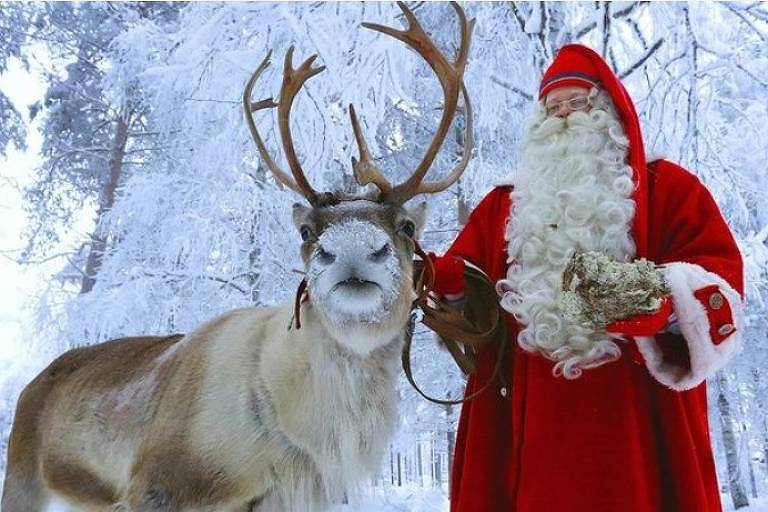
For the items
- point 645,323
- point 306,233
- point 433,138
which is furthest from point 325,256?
point 645,323

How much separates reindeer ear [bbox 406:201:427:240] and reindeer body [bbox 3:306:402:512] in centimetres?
46

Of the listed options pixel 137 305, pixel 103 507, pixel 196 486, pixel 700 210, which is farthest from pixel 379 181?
pixel 137 305

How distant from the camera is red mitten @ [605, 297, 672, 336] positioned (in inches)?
77.0

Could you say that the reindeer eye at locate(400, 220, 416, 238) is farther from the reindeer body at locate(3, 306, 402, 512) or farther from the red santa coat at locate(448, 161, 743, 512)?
the red santa coat at locate(448, 161, 743, 512)

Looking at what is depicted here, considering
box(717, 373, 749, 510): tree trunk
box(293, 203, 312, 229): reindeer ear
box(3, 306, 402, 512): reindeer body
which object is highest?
box(293, 203, 312, 229): reindeer ear

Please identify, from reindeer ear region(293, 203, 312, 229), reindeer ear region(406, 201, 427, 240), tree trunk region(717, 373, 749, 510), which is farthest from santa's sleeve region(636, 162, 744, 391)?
tree trunk region(717, 373, 749, 510)

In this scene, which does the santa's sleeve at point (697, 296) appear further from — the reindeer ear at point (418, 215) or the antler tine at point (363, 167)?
the antler tine at point (363, 167)

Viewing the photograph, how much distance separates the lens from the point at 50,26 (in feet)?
39.1

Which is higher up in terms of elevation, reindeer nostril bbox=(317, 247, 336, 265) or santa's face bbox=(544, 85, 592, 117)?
santa's face bbox=(544, 85, 592, 117)

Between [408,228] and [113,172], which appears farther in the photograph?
[113,172]

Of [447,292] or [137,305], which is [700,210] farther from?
[137,305]

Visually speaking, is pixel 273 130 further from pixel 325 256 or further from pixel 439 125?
pixel 325 256

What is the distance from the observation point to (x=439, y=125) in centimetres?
290

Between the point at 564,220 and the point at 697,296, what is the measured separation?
563 millimetres
